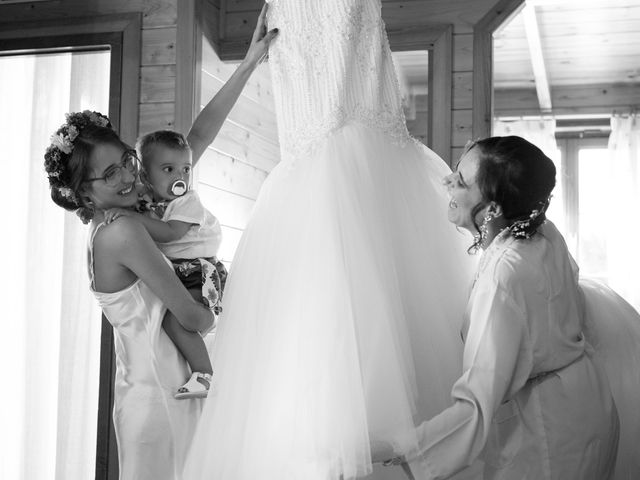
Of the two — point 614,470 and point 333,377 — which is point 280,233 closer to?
point 333,377

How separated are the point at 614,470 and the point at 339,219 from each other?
784 mm

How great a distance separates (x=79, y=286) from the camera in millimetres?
3490

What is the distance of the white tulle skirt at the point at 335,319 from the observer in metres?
1.53

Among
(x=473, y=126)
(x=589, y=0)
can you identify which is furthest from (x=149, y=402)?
(x=589, y=0)

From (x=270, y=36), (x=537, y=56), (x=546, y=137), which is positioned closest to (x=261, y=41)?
(x=270, y=36)

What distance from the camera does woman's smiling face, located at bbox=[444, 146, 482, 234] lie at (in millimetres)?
1769

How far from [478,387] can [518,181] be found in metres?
0.43

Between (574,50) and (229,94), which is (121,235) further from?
(574,50)

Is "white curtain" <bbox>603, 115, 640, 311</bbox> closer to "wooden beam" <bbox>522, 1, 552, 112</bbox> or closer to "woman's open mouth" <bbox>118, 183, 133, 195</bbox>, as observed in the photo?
"wooden beam" <bbox>522, 1, 552, 112</bbox>

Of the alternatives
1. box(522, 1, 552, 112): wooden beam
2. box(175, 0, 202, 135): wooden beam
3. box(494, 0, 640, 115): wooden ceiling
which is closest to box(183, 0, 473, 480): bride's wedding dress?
box(175, 0, 202, 135): wooden beam

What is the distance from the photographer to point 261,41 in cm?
201

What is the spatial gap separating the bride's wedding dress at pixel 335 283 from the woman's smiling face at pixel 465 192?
11 centimetres

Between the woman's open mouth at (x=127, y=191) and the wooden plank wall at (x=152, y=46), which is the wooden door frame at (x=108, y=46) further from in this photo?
the woman's open mouth at (x=127, y=191)

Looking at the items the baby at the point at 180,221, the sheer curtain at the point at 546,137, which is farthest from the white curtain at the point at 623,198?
the baby at the point at 180,221
